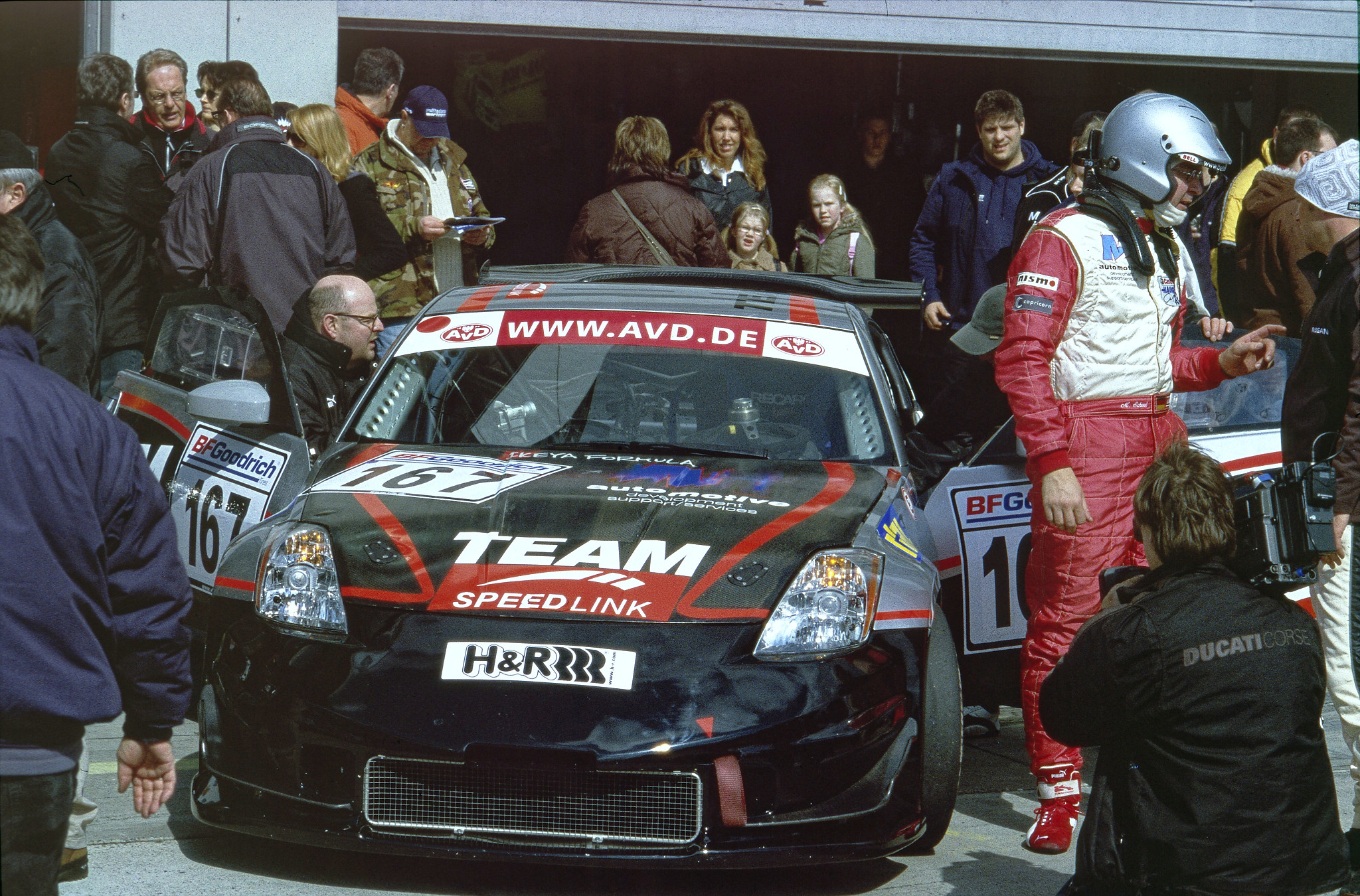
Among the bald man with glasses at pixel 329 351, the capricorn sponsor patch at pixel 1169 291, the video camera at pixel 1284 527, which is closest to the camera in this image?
the video camera at pixel 1284 527

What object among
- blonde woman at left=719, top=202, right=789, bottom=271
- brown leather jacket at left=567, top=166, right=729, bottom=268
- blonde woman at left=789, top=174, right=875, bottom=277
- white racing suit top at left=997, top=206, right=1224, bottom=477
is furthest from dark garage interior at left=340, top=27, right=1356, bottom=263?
white racing suit top at left=997, top=206, right=1224, bottom=477

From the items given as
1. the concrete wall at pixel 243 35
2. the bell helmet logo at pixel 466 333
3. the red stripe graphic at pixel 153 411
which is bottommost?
the red stripe graphic at pixel 153 411

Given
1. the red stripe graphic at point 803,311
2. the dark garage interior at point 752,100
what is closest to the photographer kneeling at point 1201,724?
the red stripe graphic at point 803,311

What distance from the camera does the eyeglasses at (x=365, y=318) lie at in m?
5.99

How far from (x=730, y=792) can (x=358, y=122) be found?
18.4ft

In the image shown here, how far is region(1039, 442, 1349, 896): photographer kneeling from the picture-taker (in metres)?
2.85

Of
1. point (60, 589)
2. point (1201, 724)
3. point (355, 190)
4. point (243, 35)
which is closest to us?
point (60, 589)

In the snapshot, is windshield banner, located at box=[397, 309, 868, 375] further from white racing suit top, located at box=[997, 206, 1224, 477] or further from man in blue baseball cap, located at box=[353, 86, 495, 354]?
man in blue baseball cap, located at box=[353, 86, 495, 354]

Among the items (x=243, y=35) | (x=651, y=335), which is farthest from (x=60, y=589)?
(x=243, y=35)

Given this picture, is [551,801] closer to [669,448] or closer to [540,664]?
[540,664]

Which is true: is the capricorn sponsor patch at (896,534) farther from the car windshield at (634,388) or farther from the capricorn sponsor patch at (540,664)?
the capricorn sponsor patch at (540,664)

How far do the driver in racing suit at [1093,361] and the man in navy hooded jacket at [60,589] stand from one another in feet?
8.44

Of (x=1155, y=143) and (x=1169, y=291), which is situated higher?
(x=1155, y=143)

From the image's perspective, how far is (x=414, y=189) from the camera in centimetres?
779
